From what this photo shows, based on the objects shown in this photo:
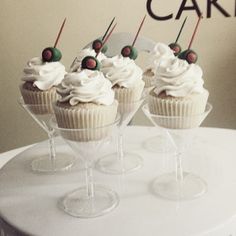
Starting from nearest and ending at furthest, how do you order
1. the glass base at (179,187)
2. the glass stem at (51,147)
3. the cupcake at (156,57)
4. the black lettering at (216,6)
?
the glass base at (179,187) → the glass stem at (51,147) → the cupcake at (156,57) → the black lettering at (216,6)

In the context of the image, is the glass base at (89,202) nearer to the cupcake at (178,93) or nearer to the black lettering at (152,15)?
the cupcake at (178,93)

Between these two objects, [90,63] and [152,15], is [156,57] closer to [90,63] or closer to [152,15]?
[90,63]

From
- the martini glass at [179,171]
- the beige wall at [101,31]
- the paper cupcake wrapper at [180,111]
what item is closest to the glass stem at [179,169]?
the martini glass at [179,171]

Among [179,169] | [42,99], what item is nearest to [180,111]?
[179,169]

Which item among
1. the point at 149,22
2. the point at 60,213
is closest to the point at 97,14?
the point at 149,22

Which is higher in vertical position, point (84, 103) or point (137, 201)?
point (84, 103)

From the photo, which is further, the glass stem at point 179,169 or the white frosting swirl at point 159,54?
the white frosting swirl at point 159,54

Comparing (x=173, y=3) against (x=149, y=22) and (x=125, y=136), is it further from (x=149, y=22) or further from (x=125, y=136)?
(x=125, y=136)
